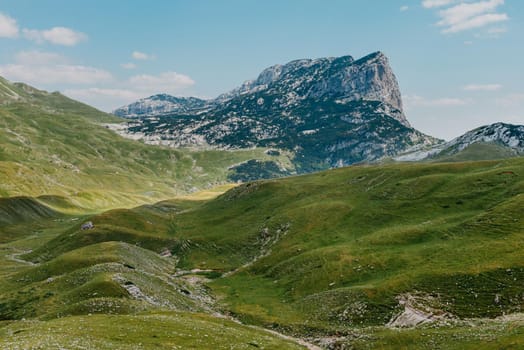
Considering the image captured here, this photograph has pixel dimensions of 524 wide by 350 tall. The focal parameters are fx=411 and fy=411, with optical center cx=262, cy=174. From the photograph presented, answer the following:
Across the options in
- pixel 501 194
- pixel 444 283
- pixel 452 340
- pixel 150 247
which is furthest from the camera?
pixel 150 247

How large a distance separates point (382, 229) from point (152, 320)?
68.5 metres

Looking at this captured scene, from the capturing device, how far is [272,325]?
225 ft

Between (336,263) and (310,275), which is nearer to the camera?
(336,263)

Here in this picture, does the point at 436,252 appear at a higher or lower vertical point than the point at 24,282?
higher

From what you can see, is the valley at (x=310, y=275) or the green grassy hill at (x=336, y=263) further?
the green grassy hill at (x=336, y=263)

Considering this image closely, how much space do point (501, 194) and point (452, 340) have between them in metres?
62.5

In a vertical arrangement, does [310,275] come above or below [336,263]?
below

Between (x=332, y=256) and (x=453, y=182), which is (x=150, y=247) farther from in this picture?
(x=453, y=182)

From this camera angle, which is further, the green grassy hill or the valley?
the green grassy hill

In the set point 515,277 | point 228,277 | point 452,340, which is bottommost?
point 228,277

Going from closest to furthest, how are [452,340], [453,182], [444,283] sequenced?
[452,340] → [444,283] → [453,182]

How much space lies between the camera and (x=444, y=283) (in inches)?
2520

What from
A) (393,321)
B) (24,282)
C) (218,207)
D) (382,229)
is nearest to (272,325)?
(393,321)

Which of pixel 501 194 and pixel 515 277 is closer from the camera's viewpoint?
pixel 515 277
